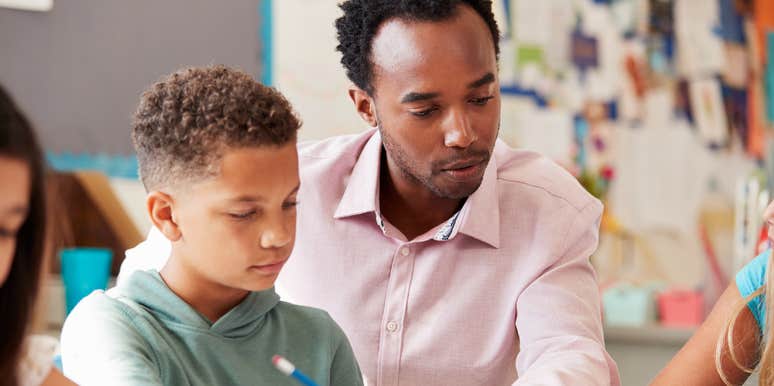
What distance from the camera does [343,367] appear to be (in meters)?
1.25

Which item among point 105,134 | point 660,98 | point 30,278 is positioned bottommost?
point 105,134

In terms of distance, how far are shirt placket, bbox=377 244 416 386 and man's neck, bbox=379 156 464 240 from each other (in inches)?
2.2

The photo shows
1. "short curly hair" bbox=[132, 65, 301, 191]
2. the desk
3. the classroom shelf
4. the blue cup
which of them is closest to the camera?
"short curly hair" bbox=[132, 65, 301, 191]

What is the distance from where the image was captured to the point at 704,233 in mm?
3018

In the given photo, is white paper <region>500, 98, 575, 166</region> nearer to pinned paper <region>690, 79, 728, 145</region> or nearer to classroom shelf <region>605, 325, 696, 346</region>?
pinned paper <region>690, 79, 728, 145</region>

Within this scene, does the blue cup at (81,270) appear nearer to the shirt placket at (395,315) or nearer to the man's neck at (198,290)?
the shirt placket at (395,315)

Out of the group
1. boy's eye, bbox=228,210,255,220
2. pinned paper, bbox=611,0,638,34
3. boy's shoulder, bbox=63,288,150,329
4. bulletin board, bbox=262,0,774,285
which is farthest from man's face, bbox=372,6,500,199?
pinned paper, bbox=611,0,638,34

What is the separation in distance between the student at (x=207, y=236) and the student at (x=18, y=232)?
0.12 m

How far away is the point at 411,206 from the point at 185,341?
569mm

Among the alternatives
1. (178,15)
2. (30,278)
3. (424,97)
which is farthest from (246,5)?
(30,278)

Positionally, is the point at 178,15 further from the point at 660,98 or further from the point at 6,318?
the point at 6,318

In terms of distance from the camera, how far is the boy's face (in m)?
1.10

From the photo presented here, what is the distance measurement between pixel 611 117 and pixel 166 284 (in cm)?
215

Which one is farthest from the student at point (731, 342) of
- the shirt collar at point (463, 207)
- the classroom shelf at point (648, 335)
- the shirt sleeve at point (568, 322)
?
the classroom shelf at point (648, 335)
